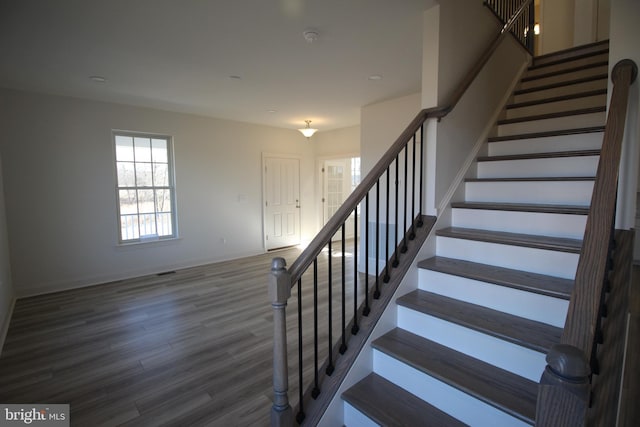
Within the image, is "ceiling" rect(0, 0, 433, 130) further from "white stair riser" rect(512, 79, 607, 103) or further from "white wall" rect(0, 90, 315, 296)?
"white stair riser" rect(512, 79, 607, 103)

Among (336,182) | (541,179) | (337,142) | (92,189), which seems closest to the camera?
(541,179)

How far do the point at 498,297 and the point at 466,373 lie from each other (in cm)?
49

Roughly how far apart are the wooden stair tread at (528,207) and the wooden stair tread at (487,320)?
29.4 inches

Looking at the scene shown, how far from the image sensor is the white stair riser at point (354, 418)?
62.7 inches

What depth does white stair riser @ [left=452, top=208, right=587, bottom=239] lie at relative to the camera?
196cm

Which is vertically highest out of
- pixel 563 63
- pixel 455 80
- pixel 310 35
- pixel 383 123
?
pixel 563 63

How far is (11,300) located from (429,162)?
5.00 m

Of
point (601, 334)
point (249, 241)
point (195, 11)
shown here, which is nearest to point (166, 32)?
point (195, 11)

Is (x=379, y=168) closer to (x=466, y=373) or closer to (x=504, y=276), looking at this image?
(x=504, y=276)

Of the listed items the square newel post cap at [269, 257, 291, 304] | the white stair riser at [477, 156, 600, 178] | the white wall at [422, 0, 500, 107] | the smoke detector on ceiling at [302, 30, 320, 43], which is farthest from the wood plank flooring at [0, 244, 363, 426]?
the smoke detector on ceiling at [302, 30, 320, 43]

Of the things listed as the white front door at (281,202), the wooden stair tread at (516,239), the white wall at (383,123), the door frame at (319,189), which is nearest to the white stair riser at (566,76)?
the white wall at (383,123)

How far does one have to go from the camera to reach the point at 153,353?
2.77 meters

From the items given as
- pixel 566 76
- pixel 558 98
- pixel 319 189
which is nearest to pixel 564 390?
pixel 558 98

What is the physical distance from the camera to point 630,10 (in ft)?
5.70
